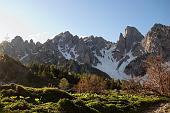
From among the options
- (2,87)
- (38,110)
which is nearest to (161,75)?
(38,110)

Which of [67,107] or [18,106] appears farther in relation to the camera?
[67,107]

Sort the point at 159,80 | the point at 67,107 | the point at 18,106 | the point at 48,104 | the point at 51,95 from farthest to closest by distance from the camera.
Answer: the point at 51,95 → the point at 159,80 → the point at 48,104 → the point at 67,107 → the point at 18,106

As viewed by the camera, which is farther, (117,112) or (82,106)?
(117,112)

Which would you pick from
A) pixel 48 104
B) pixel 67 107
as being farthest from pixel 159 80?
pixel 48 104

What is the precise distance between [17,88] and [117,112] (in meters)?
11.8

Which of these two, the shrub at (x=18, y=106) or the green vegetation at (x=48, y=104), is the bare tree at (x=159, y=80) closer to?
the green vegetation at (x=48, y=104)

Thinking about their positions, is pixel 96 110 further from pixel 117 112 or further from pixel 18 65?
pixel 18 65

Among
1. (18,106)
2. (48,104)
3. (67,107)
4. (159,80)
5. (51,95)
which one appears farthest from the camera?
(51,95)

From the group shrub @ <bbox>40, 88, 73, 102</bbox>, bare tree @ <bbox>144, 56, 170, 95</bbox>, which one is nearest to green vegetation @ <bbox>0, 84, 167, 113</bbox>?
shrub @ <bbox>40, 88, 73, 102</bbox>

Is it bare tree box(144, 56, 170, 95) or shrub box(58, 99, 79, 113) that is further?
bare tree box(144, 56, 170, 95)

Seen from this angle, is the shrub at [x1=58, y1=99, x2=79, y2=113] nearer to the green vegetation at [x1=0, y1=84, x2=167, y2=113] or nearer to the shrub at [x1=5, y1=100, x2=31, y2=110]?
the green vegetation at [x1=0, y1=84, x2=167, y2=113]

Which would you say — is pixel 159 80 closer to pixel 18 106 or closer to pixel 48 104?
pixel 48 104

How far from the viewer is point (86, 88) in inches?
4464

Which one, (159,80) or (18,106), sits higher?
(159,80)
